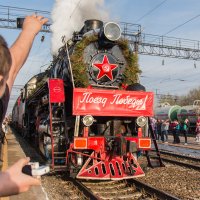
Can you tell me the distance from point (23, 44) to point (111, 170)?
20.0 feet

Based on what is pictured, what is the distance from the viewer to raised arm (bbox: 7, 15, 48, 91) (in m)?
1.69

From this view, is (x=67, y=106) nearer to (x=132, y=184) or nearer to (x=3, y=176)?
(x=132, y=184)

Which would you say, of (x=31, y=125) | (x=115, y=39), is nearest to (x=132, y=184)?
(x=115, y=39)

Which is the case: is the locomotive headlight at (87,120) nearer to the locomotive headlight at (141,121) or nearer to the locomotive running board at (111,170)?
the locomotive running board at (111,170)

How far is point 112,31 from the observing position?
→ 8.41 meters

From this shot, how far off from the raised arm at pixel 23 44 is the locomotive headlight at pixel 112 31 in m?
6.29

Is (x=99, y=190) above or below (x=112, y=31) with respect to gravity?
below

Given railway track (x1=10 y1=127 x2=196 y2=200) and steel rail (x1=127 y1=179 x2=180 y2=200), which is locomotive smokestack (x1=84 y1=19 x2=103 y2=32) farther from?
steel rail (x1=127 y1=179 x2=180 y2=200)

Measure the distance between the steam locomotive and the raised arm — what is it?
5607 millimetres

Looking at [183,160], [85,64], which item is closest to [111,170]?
[85,64]

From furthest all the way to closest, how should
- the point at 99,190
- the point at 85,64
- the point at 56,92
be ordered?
the point at 85,64 < the point at 56,92 < the point at 99,190

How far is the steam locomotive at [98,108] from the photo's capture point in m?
7.66

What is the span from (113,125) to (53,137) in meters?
1.44

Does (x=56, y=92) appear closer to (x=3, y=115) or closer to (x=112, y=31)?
(x=112, y=31)
